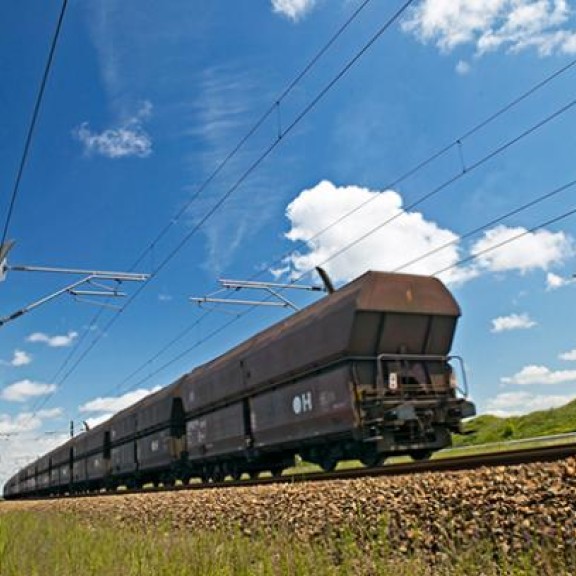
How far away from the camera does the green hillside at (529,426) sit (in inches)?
1076

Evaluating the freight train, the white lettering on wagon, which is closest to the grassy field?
the freight train

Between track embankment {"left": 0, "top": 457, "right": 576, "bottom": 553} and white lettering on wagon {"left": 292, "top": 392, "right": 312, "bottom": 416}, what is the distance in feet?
11.8

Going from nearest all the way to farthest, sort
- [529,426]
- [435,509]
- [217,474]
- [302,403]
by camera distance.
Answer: [435,509]
[302,403]
[217,474]
[529,426]

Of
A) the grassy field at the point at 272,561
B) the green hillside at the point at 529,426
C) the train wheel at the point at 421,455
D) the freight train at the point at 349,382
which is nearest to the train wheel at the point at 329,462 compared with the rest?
the freight train at the point at 349,382

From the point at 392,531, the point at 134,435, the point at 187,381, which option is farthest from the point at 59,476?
the point at 392,531

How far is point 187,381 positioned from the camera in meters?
22.7

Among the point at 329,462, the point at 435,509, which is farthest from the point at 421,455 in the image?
the point at 435,509

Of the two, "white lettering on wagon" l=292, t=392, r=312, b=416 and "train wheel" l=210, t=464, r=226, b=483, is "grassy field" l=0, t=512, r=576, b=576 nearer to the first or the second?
"white lettering on wagon" l=292, t=392, r=312, b=416

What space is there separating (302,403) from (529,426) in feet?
63.6

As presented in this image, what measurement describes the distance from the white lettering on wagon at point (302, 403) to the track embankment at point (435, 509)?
3587mm

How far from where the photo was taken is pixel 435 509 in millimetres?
6617

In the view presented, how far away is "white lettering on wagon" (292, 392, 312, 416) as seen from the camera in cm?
1362

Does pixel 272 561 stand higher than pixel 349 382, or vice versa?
pixel 349 382

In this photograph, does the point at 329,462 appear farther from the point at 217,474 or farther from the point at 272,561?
the point at 217,474
